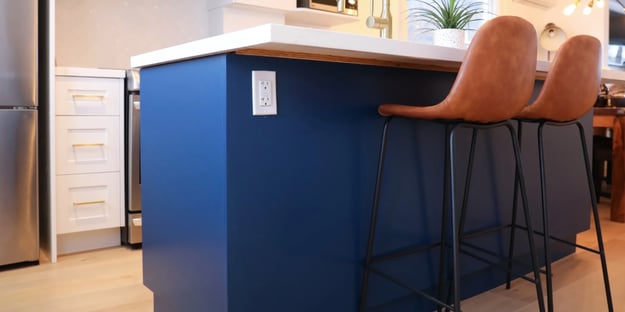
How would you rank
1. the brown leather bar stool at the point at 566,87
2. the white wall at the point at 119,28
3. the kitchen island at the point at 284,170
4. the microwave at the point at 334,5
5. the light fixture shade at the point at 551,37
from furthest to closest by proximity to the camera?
the light fixture shade at the point at 551,37 < the microwave at the point at 334,5 < the white wall at the point at 119,28 < the brown leather bar stool at the point at 566,87 < the kitchen island at the point at 284,170

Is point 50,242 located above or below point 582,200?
below

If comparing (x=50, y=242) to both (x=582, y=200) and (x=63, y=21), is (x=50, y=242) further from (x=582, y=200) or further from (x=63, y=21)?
(x=582, y=200)

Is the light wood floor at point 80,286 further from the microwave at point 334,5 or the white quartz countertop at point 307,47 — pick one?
the microwave at point 334,5

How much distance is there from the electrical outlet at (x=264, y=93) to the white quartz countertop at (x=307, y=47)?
64mm

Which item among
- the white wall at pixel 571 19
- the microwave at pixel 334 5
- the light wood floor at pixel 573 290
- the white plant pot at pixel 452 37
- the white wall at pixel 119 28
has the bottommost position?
the light wood floor at pixel 573 290

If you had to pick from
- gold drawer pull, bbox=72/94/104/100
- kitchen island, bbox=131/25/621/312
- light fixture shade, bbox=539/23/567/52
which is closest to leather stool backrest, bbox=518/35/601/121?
kitchen island, bbox=131/25/621/312

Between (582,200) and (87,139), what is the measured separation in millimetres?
2617

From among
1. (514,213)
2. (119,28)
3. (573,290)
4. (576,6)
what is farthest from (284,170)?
(576,6)

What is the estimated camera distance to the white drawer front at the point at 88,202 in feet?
9.22

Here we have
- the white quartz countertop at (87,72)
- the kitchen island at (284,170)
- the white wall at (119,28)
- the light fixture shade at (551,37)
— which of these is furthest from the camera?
the light fixture shade at (551,37)

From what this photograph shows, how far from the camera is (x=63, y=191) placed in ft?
9.22

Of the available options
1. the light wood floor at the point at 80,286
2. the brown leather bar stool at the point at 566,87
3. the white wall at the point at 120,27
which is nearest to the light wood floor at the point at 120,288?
the light wood floor at the point at 80,286

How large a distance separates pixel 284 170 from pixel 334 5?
2738 mm

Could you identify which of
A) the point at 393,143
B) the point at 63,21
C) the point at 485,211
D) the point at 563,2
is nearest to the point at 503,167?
the point at 485,211
